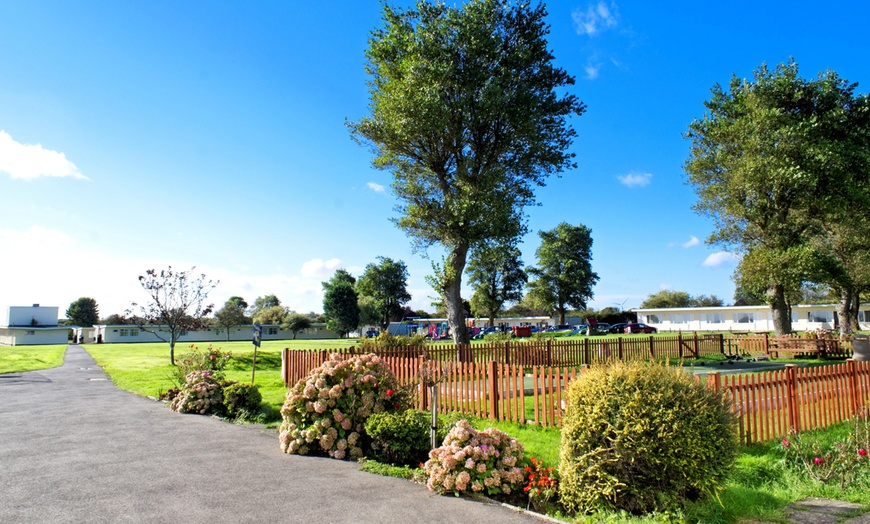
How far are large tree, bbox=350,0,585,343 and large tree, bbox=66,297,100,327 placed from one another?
379ft

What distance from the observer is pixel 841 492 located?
224 inches

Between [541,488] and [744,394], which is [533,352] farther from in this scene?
[541,488]

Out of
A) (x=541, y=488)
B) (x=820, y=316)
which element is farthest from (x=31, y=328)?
(x=820, y=316)

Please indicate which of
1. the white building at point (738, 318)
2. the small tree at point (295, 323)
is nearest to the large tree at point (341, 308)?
the small tree at point (295, 323)

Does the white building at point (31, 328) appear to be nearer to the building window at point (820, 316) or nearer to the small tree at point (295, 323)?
the small tree at point (295, 323)

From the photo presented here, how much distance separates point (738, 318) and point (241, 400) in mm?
73739

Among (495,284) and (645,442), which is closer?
(645,442)

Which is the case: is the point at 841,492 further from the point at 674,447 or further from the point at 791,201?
the point at 791,201

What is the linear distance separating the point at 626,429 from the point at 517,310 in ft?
372

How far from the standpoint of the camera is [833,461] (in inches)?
243

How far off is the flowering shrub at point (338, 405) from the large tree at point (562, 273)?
6228cm

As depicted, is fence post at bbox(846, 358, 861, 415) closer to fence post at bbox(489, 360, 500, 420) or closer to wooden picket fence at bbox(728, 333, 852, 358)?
fence post at bbox(489, 360, 500, 420)

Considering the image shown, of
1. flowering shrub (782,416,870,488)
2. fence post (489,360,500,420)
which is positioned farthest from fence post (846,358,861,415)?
fence post (489,360,500,420)

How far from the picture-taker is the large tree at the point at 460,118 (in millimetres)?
19297
